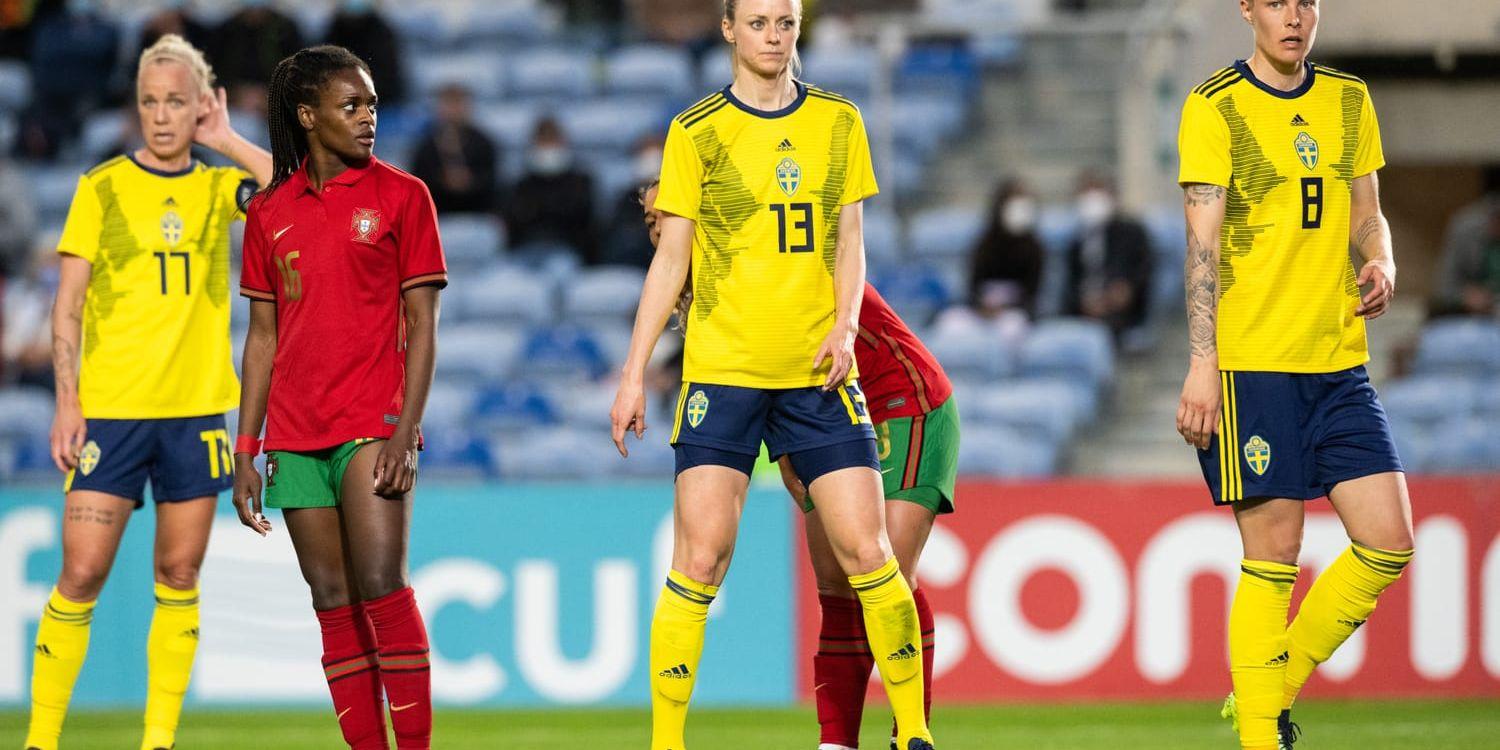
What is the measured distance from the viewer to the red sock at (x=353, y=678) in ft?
17.0

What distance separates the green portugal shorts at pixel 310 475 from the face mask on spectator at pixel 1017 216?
6610 mm

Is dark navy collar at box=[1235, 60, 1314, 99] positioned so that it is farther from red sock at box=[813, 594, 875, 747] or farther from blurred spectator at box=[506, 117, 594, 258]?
blurred spectator at box=[506, 117, 594, 258]

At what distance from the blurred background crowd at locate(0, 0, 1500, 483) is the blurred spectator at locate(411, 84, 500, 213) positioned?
0.05 feet

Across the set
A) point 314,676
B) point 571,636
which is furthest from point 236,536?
point 571,636

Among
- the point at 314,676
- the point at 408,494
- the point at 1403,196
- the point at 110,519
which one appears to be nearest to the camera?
→ the point at 408,494

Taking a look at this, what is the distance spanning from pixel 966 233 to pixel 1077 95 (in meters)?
1.81

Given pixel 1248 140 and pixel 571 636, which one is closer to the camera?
pixel 1248 140

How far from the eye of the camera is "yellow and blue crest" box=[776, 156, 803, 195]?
5.15 metres

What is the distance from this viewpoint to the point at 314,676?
29.4ft

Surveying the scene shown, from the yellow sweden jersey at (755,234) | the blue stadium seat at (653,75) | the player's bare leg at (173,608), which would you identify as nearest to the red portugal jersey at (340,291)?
the yellow sweden jersey at (755,234)

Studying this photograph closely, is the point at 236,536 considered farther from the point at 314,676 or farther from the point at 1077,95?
the point at 1077,95

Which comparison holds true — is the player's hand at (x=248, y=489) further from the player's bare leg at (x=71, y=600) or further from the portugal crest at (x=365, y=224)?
the player's bare leg at (x=71, y=600)

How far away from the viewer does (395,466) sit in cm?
508

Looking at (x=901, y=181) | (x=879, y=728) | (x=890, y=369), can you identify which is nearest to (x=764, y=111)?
(x=890, y=369)
